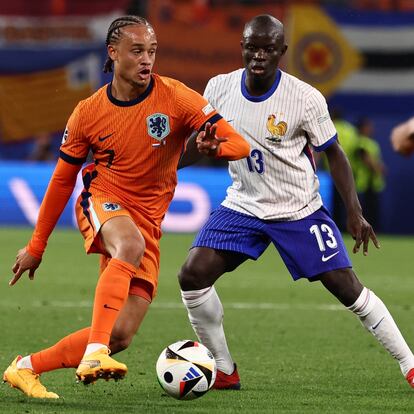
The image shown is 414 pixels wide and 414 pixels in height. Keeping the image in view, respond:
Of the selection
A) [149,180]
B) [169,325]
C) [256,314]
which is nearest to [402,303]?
[256,314]

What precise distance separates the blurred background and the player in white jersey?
45.2 ft

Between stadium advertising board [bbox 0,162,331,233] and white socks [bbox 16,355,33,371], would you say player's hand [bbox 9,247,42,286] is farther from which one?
stadium advertising board [bbox 0,162,331,233]

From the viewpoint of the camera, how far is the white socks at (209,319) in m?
7.14

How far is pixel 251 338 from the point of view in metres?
9.58

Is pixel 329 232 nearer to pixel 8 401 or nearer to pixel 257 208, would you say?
pixel 257 208

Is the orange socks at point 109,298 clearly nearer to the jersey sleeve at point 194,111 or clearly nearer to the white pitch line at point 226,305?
the jersey sleeve at point 194,111

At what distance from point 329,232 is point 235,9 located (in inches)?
569

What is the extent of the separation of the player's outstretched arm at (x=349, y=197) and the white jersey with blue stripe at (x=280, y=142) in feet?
0.31

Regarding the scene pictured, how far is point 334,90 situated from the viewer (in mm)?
21547

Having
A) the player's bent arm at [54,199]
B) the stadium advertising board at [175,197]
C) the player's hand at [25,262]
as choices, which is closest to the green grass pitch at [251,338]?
the player's hand at [25,262]

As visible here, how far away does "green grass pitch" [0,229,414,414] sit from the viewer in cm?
666

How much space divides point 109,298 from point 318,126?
170 cm

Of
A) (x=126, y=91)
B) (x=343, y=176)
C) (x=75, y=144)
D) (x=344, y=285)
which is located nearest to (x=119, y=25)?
(x=126, y=91)

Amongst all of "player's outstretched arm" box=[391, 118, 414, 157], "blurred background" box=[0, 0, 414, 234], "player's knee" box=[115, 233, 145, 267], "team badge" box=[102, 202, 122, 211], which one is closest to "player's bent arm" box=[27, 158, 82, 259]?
"team badge" box=[102, 202, 122, 211]
